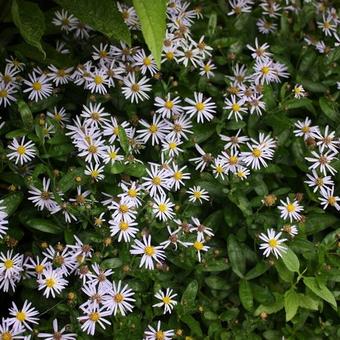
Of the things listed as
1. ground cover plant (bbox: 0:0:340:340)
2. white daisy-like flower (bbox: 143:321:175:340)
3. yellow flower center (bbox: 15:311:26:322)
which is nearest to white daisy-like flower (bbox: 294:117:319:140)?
ground cover plant (bbox: 0:0:340:340)

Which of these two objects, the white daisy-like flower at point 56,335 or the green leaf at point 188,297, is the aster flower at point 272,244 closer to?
the green leaf at point 188,297

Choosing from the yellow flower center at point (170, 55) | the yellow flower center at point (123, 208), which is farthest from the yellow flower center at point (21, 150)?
the yellow flower center at point (170, 55)

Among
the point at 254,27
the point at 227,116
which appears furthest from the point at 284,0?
the point at 227,116

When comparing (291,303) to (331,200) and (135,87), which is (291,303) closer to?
(331,200)

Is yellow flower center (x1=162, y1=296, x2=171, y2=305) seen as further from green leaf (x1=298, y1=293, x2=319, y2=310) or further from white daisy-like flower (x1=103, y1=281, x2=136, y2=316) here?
green leaf (x1=298, y1=293, x2=319, y2=310)

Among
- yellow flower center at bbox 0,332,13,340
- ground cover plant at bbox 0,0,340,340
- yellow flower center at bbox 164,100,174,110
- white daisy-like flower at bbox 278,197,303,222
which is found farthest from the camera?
yellow flower center at bbox 164,100,174,110
